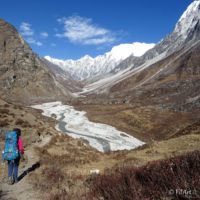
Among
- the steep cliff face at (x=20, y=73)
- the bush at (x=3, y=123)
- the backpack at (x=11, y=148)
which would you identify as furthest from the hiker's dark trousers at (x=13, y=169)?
the steep cliff face at (x=20, y=73)

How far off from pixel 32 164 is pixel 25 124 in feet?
44.7

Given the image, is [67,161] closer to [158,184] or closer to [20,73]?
[158,184]

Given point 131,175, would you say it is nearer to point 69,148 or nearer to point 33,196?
point 33,196

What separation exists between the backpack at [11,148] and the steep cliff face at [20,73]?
120019 mm

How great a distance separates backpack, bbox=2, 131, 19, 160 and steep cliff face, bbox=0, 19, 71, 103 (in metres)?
120

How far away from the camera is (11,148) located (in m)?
12.3

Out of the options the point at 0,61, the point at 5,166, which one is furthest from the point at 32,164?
the point at 0,61

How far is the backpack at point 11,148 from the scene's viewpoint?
12211 mm

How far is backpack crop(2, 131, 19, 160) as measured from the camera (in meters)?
12.2

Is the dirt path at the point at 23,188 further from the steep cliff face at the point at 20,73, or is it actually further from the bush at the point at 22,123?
the steep cliff face at the point at 20,73

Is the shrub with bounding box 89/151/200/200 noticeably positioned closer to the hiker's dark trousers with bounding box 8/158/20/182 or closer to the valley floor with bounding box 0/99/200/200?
the valley floor with bounding box 0/99/200/200

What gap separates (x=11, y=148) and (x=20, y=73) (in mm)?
136352

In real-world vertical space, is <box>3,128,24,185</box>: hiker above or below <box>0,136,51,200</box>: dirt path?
above

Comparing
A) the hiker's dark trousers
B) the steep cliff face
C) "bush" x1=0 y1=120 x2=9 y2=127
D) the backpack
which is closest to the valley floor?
the hiker's dark trousers
